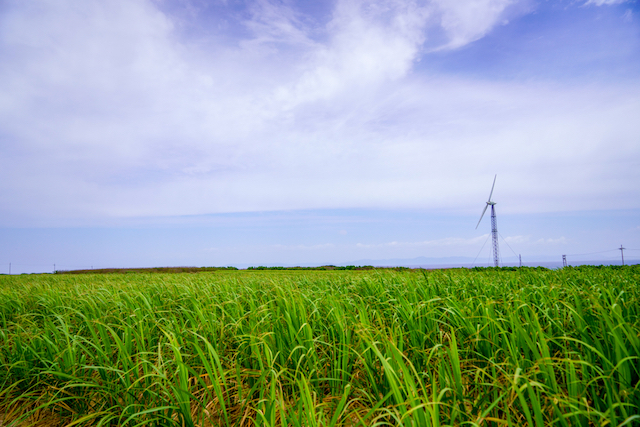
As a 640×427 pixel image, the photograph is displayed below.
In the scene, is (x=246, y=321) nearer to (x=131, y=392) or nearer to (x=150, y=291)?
(x=131, y=392)

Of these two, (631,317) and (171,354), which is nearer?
(171,354)

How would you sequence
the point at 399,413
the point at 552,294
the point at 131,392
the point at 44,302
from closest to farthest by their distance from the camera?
the point at 399,413 → the point at 131,392 → the point at 552,294 → the point at 44,302

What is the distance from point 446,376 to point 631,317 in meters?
3.04

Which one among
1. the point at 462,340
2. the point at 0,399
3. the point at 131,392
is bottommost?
the point at 0,399

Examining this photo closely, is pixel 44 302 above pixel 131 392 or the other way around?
above

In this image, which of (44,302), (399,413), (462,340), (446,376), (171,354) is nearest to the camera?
(399,413)

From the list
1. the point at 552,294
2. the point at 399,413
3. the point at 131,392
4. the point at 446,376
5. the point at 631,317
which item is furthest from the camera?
the point at 552,294

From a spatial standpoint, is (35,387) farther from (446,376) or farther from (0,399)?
(446,376)

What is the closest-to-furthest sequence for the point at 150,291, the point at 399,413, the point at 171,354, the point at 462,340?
the point at 399,413
the point at 462,340
the point at 171,354
the point at 150,291

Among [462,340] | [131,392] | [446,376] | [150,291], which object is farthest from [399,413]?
[150,291]

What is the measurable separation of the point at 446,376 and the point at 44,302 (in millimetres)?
6648

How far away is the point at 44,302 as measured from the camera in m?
5.78

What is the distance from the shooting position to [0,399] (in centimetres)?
343

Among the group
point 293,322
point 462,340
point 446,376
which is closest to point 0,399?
point 293,322
